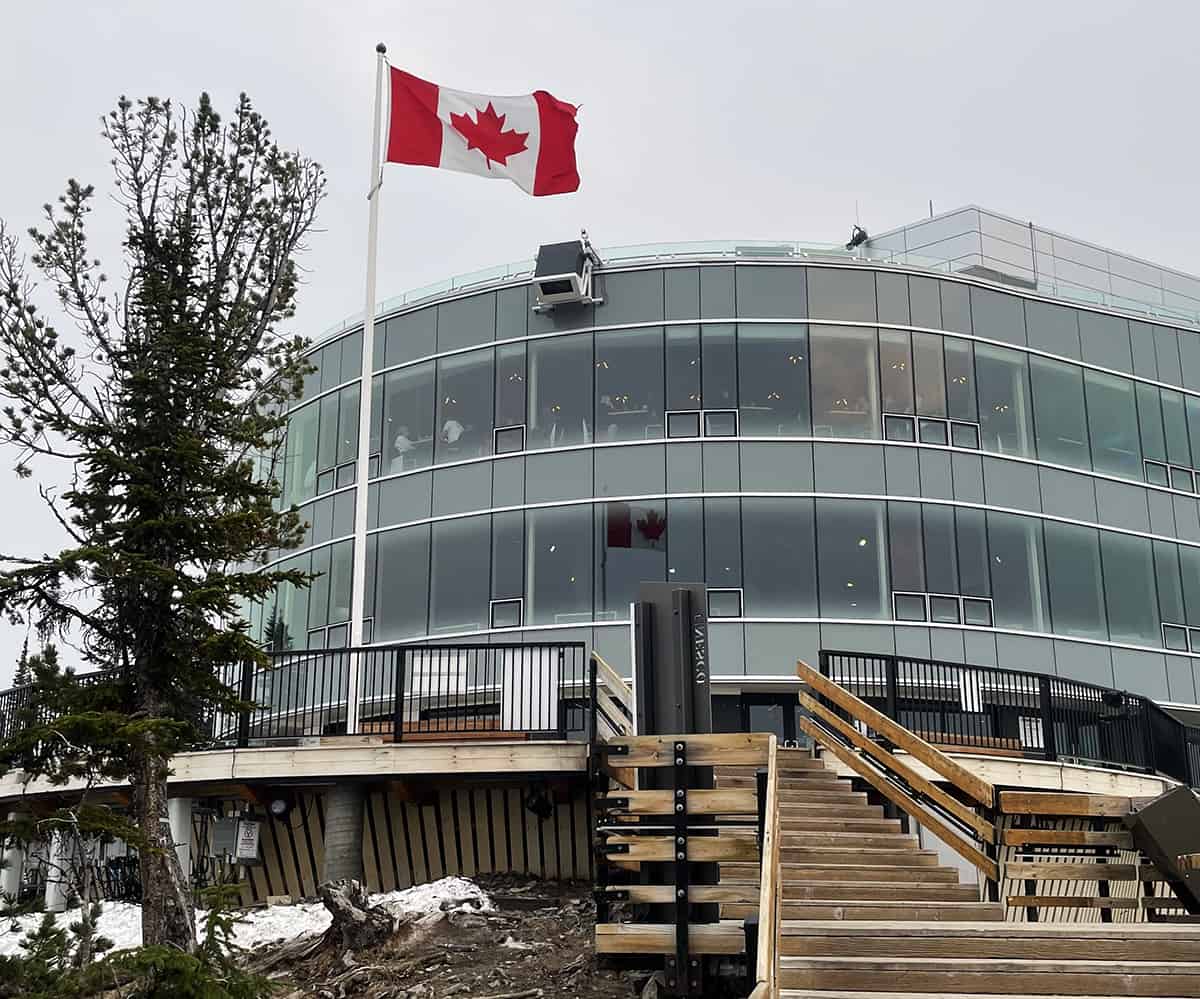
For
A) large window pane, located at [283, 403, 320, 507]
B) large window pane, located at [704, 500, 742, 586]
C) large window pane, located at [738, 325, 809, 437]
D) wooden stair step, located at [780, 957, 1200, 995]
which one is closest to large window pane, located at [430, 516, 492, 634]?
large window pane, located at [283, 403, 320, 507]

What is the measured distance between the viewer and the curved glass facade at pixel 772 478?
22922 mm

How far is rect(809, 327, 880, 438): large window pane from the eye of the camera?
23.8 meters

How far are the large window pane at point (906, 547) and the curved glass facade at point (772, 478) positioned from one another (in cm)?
4

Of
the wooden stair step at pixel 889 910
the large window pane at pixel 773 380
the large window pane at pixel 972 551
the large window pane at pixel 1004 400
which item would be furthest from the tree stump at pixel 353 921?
the large window pane at pixel 1004 400

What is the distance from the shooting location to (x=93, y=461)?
38.5 ft

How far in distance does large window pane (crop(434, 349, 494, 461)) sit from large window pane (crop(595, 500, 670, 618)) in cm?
260

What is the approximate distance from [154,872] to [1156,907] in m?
8.02

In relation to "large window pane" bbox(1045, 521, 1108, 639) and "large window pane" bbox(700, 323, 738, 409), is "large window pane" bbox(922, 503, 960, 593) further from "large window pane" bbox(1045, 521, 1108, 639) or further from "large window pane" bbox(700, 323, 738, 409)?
"large window pane" bbox(700, 323, 738, 409)

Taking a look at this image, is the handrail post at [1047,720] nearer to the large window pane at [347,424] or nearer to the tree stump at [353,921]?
the tree stump at [353,921]

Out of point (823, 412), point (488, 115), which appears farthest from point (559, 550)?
point (488, 115)

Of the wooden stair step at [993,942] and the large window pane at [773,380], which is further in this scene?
the large window pane at [773,380]

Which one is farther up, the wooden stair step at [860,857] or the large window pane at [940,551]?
the large window pane at [940,551]

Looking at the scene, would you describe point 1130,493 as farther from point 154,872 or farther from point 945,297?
point 154,872

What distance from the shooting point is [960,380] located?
24609mm
